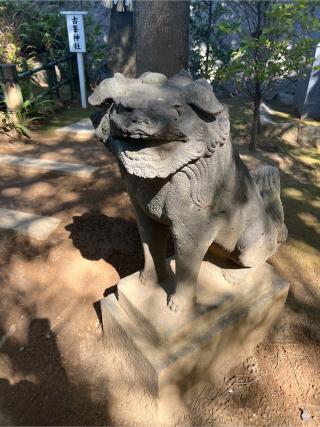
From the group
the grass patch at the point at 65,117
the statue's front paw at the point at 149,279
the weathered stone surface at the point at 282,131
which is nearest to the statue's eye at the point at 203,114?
the statue's front paw at the point at 149,279

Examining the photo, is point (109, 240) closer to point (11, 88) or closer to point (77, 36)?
point (11, 88)

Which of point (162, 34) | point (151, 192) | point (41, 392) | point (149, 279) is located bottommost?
point (41, 392)

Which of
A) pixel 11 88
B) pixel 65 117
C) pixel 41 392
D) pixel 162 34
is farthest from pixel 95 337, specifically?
pixel 65 117

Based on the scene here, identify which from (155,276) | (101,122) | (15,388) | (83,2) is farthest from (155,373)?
(83,2)

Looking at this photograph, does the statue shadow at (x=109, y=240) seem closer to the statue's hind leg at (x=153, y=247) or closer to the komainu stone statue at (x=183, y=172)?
the statue's hind leg at (x=153, y=247)

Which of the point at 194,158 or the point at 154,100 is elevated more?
the point at 154,100

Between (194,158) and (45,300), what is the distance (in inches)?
79.2

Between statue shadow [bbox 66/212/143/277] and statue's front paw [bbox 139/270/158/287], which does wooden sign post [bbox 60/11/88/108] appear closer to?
statue shadow [bbox 66/212/143/277]

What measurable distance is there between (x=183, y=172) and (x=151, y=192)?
23 centimetres

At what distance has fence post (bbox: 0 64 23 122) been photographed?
670 cm

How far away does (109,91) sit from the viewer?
4.93ft

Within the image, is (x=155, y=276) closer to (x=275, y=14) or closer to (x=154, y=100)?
(x=154, y=100)

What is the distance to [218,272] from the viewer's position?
94.4 inches

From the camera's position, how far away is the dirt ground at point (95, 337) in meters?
2.18
